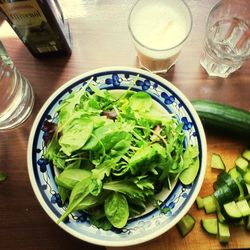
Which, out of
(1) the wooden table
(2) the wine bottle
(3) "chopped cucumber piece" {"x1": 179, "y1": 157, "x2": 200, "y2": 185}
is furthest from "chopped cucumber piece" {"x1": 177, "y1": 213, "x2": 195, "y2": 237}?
(2) the wine bottle

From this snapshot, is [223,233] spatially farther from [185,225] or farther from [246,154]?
[246,154]

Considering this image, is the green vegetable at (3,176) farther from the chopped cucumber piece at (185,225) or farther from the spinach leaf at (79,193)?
the chopped cucumber piece at (185,225)

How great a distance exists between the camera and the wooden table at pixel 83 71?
79 centimetres

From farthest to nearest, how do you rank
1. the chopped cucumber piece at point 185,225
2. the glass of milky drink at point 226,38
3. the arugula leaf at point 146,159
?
1. the glass of milky drink at point 226,38
2. the chopped cucumber piece at point 185,225
3. the arugula leaf at point 146,159

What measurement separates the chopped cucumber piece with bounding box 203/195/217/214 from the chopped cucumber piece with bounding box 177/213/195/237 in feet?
0.15

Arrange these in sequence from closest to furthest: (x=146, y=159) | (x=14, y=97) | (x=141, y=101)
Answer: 1. (x=146, y=159)
2. (x=141, y=101)
3. (x=14, y=97)

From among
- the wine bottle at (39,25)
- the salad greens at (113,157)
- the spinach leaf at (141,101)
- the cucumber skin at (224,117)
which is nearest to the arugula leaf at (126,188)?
the salad greens at (113,157)

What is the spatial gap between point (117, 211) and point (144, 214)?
0.22 ft

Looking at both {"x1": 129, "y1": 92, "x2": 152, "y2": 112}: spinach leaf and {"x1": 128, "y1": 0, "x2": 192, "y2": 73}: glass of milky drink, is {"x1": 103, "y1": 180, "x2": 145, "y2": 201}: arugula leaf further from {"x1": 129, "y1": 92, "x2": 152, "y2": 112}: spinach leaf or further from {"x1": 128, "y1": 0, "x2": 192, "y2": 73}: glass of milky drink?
{"x1": 128, "y1": 0, "x2": 192, "y2": 73}: glass of milky drink

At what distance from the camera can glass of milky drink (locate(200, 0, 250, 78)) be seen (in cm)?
86

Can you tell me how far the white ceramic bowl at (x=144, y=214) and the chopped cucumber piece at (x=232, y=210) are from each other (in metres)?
0.14

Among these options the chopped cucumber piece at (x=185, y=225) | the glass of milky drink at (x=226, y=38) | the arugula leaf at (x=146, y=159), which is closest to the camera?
the arugula leaf at (x=146, y=159)

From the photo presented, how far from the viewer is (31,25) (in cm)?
76

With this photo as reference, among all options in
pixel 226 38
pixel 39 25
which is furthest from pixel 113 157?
pixel 226 38
